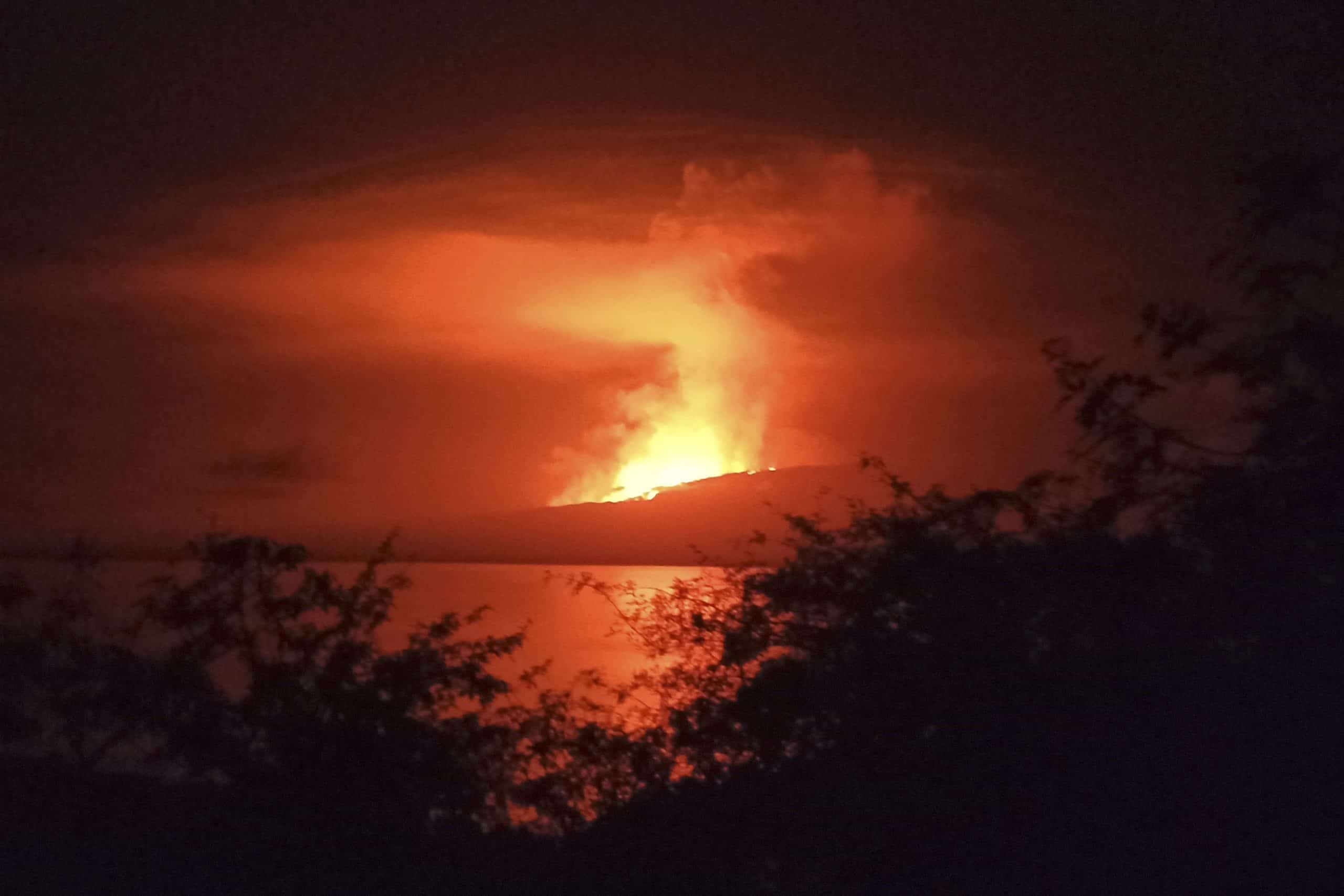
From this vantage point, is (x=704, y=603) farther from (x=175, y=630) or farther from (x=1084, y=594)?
(x=175, y=630)

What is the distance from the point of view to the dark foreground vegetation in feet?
30.5

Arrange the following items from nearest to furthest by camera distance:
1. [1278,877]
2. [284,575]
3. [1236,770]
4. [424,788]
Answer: [1278,877] < [1236,770] < [424,788] < [284,575]

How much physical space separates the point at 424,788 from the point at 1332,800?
277 inches

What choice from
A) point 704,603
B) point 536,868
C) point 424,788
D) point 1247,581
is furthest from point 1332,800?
point 424,788

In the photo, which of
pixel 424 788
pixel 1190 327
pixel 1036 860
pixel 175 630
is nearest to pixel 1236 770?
pixel 1036 860

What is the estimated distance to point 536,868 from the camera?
10516 mm

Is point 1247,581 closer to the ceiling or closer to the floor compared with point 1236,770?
closer to the ceiling

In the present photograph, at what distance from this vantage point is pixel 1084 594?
34.2 ft

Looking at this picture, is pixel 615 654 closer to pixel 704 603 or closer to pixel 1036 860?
pixel 704 603

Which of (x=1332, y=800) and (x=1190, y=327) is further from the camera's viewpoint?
(x=1190, y=327)

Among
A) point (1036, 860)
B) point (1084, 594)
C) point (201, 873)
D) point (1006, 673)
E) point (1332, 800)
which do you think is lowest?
point (201, 873)

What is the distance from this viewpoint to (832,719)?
10398 mm

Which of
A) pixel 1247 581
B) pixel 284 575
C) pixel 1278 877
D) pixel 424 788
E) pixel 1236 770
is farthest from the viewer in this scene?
pixel 284 575

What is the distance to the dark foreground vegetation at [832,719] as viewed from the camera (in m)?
9.29
